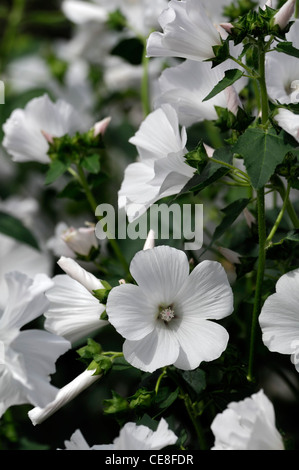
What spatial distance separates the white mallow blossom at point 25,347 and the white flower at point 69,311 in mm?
102

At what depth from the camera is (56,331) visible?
2.32ft

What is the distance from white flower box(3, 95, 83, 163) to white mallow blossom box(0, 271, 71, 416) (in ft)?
1.07

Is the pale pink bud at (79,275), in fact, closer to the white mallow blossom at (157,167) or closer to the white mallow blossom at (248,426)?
the white mallow blossom at (157,167)

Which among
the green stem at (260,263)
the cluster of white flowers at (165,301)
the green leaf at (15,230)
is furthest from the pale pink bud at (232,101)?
the green leaf at (15,230)

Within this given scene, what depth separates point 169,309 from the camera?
668 millimetres

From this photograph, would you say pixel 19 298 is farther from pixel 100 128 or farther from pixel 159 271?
pixel 100 128

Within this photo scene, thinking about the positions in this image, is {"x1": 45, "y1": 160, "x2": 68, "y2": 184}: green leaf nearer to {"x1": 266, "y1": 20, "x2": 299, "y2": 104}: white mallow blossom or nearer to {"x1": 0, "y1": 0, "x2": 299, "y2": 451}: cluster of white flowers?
{"x1": 0, "y1": 0, "x2": 299, "y2": 451}: cluster of white flowers

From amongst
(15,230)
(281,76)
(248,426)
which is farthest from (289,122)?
(15,230)

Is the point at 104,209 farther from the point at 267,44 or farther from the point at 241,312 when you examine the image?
the point at 267,44

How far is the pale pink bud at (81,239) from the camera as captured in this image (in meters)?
0.82

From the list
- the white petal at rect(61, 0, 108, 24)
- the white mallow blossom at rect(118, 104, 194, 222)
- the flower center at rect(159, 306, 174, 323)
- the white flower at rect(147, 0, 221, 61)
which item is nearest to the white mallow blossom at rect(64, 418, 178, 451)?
the flower center at rect(159, 306, 174, 323)

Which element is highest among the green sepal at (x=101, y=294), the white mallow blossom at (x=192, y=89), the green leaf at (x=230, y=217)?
the white mallow blossom at (x=192, y=89)

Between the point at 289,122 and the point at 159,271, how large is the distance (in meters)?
0.17

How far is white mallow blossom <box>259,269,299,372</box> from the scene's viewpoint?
0.63 m
